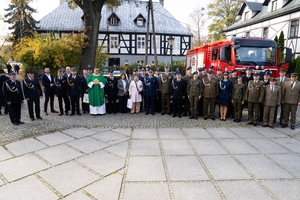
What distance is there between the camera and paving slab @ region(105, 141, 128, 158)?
18.1 ft

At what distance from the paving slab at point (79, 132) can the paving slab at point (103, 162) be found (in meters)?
1.55

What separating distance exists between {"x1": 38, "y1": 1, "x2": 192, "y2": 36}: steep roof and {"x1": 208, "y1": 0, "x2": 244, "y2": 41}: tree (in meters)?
7.75

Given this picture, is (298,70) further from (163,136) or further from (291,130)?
(163,136)

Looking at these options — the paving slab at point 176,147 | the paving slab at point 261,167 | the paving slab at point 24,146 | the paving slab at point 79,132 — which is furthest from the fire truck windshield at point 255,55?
the paving slab at point 24,146

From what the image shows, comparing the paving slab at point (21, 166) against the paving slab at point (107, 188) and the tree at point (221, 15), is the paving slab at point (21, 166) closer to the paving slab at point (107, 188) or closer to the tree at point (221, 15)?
the paving slab at point (107, 188)

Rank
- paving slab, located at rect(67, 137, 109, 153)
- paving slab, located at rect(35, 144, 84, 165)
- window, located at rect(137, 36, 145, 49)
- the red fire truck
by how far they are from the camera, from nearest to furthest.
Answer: paving slab, located at rect(35, 144, 84, 165), paving slab, located at rect(67, 137, 109, 153), the red fire truck, window, located at rect(137, 36, 145, 49)

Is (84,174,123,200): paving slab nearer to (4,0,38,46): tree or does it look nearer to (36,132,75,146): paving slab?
(36,132,75,146): paving slab

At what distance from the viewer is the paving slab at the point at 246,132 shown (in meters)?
7.05

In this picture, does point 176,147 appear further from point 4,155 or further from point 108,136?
point 4,155

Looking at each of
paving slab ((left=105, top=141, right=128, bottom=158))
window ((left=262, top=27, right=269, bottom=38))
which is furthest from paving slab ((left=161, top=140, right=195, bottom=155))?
window ((left=262, top=27, right=269, bottom=38))

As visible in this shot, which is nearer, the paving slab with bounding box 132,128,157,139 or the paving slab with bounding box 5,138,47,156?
the paving slab with bounding box 5,138,47,156

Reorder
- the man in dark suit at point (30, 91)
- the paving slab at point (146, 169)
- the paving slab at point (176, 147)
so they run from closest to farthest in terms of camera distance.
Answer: the paving slab at point (146, 169) → the paving slab at point (176, 147) → the man in dark suit at point (30, 91)

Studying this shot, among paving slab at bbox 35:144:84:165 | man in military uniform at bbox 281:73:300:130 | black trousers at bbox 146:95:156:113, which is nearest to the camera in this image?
paving slab at bbox 35:144:84:165

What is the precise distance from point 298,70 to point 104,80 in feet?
52.1
